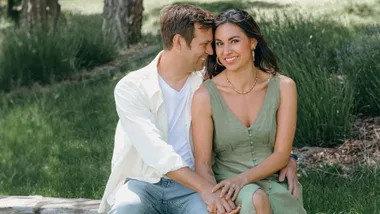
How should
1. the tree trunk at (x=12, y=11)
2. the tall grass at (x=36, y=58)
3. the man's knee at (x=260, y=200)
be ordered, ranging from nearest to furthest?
the man's knee at (x=260, y=200) < the tall grass at (x=36, y=58) < the tree trunk at (x=12, y=11)

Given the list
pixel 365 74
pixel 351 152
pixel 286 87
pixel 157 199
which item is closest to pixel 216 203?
pixel 157 199

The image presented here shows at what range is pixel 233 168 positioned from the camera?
3.81 meters

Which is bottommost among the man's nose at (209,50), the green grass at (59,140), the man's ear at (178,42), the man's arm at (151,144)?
the green grass at (59,140)

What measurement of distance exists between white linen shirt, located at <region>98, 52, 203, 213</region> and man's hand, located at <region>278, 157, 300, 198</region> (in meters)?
0.49

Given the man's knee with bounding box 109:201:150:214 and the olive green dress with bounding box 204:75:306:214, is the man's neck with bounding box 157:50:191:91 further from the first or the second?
the man's knee with bounding box 109:201:150:214

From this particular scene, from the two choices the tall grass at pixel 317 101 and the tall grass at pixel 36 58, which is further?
the tall grass at pixel 36 58

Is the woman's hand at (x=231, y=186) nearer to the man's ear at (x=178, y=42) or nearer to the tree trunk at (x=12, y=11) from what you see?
the man's ear at (x=178, y=42)

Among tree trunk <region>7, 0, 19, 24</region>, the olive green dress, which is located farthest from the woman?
tree trunk <region>7, 0, 19, 24</region>

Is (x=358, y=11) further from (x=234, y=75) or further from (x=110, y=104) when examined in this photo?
(x=234, y=75)

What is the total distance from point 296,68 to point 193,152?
8.14 feet

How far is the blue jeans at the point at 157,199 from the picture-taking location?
365 centimetres

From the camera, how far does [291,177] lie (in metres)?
3.76

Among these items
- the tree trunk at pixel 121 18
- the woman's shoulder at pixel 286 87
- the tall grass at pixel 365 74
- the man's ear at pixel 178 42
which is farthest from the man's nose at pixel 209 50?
the tree trunk at pixel 121 18

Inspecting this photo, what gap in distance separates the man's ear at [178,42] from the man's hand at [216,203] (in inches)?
30.0
